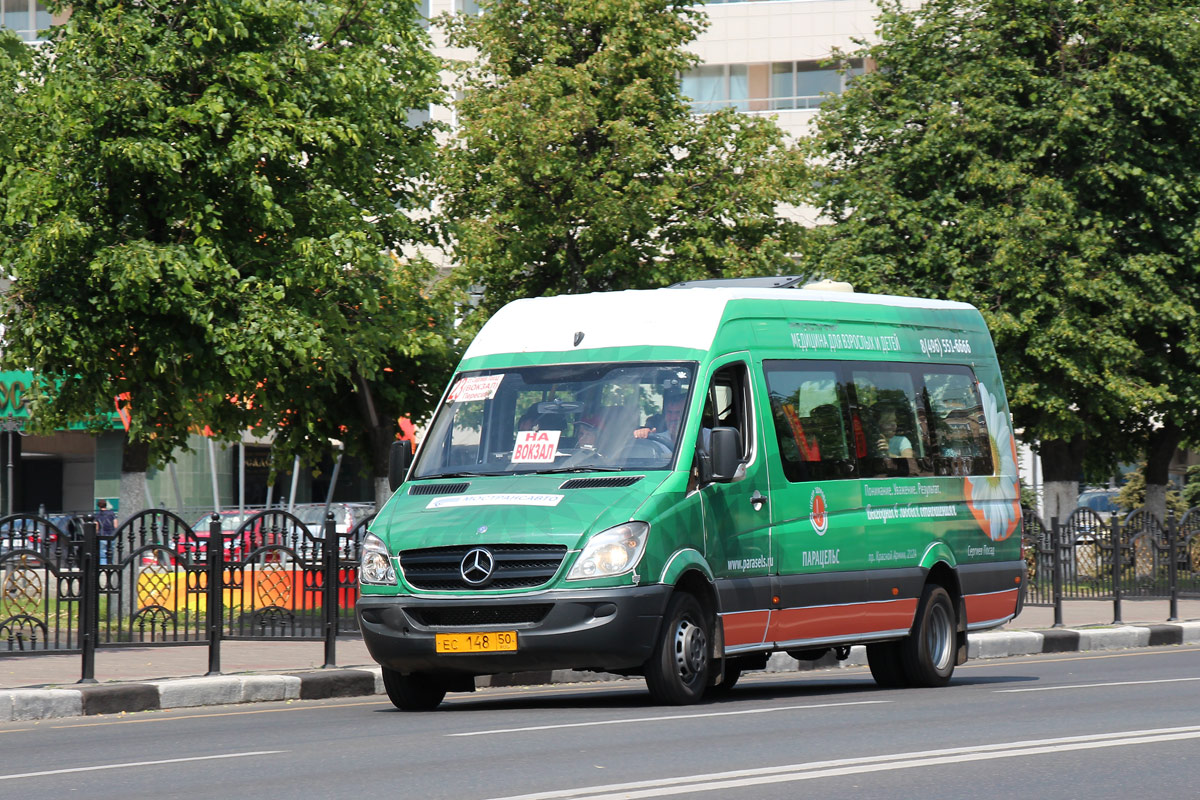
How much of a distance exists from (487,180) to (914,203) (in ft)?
26.3

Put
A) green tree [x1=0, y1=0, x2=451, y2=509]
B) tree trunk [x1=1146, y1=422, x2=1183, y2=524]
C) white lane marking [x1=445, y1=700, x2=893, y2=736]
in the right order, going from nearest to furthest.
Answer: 1. white lane marking [x1=445, y1=700, x2=893, y2=736]
2. green tree [x1=0, y1=0, x2=451, y2=509]
3. tree trunk [x1=1146, y1=422, x2=1183, y2=524]

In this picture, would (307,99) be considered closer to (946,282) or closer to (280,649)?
(280,649)

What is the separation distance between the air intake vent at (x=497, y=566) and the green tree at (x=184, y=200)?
8.51m

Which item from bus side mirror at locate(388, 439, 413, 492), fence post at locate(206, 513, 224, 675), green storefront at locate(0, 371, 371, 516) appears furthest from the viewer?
green storefront at locate(0, 371, 371, 516)

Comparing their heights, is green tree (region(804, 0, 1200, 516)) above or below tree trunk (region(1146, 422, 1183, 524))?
above

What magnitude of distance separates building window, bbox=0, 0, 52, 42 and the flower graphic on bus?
4704 cm

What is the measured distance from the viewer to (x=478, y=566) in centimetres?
1132

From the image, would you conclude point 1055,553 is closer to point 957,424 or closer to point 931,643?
point 957,424

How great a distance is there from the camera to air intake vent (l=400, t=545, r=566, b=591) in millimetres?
11242

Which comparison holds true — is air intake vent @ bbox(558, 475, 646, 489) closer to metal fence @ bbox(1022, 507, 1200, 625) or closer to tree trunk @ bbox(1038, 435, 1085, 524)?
metal fence @ bbox(1022, 507, 1200, 625)

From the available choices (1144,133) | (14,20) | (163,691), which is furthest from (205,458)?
(163,691)

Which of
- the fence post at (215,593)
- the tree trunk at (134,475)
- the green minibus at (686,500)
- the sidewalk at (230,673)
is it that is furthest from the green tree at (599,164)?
the green minibus at (686,500)

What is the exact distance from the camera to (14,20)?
189ft

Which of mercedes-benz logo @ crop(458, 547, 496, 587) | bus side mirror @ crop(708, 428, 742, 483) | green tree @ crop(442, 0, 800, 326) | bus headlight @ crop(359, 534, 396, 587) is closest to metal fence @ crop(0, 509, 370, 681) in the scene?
bus headlight @ crop(359, 534, 396, 587)
